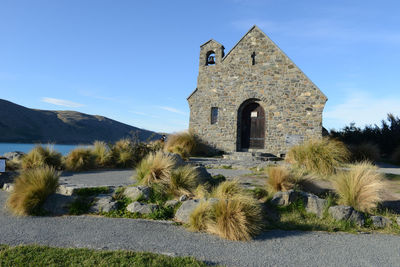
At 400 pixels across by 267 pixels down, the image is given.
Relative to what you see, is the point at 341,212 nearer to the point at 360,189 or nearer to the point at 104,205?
the point at 360,189

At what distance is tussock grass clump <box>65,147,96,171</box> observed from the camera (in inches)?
363

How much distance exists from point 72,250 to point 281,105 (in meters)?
12.1

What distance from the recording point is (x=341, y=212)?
5.22 metres

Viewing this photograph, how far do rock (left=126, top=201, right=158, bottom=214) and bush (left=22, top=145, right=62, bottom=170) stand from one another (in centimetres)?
475

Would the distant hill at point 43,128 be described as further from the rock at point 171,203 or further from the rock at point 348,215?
the rock at point 348,215

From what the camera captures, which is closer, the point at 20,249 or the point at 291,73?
the point at 20,249

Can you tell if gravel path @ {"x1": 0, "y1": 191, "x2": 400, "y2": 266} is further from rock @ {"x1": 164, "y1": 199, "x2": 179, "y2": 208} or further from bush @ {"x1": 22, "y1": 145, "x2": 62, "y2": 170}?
bush @ {"x1": 22, "y1": 145, "x2": 62, "y2": 170}

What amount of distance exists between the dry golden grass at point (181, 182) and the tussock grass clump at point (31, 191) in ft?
7.81

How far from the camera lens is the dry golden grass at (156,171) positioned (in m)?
6.34

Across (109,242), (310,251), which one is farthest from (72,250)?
(310,251)

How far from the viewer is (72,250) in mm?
3512

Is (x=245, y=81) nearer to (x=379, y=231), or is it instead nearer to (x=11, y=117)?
(x=379, y=231)

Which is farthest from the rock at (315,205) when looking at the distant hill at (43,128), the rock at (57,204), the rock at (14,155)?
the distant hill at (43,128)

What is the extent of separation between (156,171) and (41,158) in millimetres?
4609
